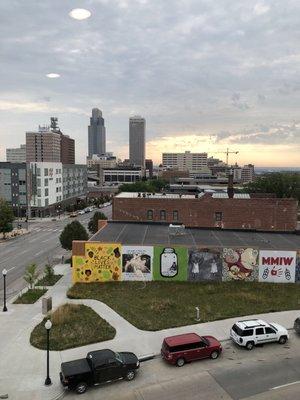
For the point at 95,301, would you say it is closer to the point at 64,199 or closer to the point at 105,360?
the point at 105,360

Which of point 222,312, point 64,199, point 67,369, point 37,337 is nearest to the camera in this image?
point 67,369

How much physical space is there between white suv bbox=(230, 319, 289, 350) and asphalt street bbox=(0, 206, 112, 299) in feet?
66.0

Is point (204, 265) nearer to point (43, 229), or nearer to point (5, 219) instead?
point (5, 219)

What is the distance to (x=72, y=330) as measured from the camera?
82.8 ft

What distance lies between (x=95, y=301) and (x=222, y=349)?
39.1 ft

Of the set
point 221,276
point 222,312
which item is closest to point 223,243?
point 221,276

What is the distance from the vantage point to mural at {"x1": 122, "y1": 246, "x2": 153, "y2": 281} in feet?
119

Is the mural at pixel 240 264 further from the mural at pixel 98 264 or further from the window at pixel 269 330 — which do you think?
the window at pixel 269 330

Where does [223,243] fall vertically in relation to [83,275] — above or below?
above

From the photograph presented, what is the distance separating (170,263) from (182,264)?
1.11 m

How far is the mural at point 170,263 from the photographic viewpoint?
118 ft

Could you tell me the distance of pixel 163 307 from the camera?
28.9 meters

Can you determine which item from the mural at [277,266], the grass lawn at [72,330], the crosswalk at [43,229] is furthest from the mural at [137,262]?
the crosswalk at [43,229]

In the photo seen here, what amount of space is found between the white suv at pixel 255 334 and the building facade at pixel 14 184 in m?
79.0
